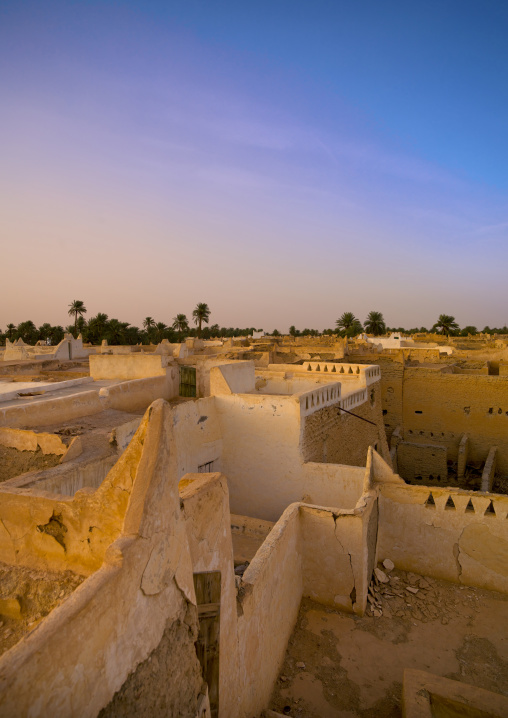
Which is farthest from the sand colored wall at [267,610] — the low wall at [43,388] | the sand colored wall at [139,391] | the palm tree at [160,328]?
the palm tree at [160,328]

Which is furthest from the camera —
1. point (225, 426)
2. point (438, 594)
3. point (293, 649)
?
point (225, 426)

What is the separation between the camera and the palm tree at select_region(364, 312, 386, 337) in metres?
52.3

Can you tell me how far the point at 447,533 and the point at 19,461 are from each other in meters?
7.72

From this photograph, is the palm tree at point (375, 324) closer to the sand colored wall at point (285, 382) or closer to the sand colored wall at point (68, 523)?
the sand colored wall at point (285, 382)

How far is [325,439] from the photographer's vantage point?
1112 centimetres

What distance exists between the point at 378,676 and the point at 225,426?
6.07 meters

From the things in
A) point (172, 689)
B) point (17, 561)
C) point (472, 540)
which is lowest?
point (472, 540)

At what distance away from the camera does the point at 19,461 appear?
7047 millimetres

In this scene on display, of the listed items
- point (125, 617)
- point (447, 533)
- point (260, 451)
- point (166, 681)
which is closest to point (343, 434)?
point (260, 451)

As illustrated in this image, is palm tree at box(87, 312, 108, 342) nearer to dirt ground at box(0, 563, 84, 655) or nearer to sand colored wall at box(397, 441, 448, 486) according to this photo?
sand colored wall at box(397, 441, 448, 486)

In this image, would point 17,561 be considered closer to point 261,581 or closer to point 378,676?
point 261,581

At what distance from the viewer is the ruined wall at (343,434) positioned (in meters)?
10.3

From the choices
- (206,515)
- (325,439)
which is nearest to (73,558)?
(206,515)

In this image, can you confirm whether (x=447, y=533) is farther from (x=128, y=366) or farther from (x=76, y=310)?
(x=76, y=310)
